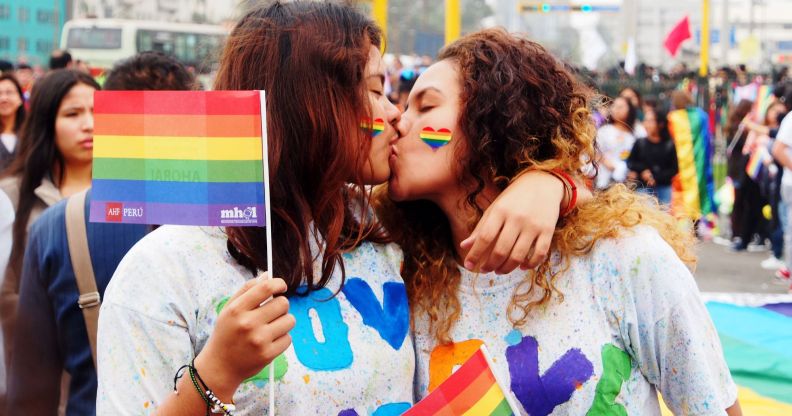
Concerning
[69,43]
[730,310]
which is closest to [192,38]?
[69,43]

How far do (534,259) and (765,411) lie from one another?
2.22 metres

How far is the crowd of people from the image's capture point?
179 cm

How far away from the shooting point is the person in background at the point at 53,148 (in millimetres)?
3707

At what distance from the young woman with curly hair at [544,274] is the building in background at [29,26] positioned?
14705 millimetres

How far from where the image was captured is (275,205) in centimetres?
201

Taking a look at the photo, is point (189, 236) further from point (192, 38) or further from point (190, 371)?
point (192, 38)

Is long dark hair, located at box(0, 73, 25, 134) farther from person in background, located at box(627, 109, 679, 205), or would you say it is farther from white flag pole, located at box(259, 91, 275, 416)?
person in background, located at box(627, 109, 679, 205)

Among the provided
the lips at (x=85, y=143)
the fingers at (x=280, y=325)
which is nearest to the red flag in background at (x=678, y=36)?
the lips at (x=85, y=143)

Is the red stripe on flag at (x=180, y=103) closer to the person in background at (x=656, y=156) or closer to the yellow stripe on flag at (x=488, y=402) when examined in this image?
the yellow stripe on flag at (x=488, y=402)

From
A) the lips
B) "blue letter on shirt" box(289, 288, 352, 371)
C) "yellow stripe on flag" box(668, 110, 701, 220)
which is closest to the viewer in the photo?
"blue letter on shirt" box(289, 288, 352, 371)

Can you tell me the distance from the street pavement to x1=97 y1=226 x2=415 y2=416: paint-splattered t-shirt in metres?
7.14

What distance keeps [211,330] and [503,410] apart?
0.58 m

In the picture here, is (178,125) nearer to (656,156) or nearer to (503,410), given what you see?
(503,410)

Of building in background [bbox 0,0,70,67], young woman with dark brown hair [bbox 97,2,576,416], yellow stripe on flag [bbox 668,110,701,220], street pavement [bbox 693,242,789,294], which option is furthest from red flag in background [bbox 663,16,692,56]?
young woman with dark brown hair [bbox 97,2,576,416]
